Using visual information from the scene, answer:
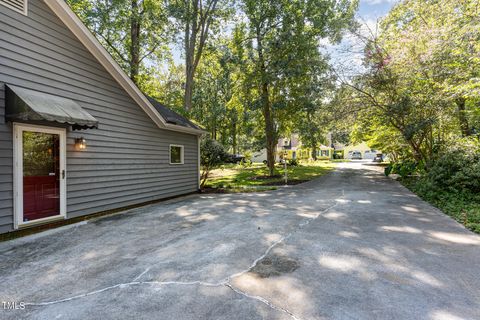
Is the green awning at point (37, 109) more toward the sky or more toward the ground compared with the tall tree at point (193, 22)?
more toward the ground

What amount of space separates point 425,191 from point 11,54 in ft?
39.4

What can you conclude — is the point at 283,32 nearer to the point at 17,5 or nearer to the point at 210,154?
the point at 210,154

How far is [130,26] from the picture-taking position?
571 inches

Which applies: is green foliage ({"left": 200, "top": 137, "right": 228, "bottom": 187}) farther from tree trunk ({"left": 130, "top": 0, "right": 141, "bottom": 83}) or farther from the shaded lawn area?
tree trunk ({"left": 130, "top": 0, "right": 141, "bottom": 83})

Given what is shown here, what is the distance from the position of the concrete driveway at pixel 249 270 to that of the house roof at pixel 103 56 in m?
3.79

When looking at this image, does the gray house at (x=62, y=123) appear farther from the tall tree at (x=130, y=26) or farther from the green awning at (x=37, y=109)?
the tall tree at (x=130, y=26)

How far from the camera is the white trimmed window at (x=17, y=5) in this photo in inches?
187

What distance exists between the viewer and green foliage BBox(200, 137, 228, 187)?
11781 mm

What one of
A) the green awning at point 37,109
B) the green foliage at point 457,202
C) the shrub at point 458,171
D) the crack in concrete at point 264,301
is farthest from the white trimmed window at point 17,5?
the shrub at point 458,171

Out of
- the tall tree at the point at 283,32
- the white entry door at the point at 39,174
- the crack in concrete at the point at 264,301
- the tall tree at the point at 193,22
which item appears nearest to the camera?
the crack in concrete at the point at 264,301

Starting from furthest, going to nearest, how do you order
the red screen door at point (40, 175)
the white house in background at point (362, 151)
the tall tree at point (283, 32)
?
the white house in background at point (362, 151)
the tall tree at point (283, 32)
the red screen door at point (40, 175)

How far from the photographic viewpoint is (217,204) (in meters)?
8.19

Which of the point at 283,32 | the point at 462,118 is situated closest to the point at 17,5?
the point at 283,32

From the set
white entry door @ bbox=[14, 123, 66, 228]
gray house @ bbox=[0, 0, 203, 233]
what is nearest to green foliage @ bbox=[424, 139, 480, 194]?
gray house @ bbox=[0, 0, 203, 233]
